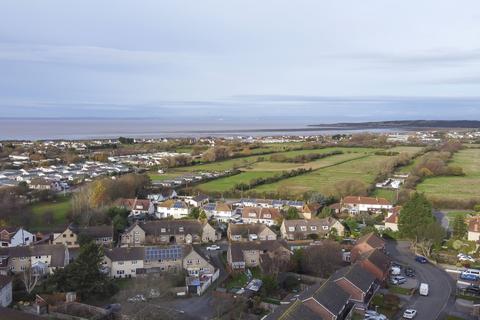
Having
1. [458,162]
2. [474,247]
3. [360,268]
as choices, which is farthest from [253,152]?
[360,268]

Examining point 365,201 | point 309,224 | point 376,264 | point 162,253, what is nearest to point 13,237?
point 162,253

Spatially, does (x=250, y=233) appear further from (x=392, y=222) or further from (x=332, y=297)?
(x=332, y=297)

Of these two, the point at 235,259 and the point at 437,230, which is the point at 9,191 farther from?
the point at 437,230

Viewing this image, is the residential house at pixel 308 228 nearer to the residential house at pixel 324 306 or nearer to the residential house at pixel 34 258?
the residential house at pixel 324 306

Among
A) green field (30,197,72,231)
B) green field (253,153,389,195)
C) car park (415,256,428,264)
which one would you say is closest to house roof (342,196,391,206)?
green field (253,153,389,195)

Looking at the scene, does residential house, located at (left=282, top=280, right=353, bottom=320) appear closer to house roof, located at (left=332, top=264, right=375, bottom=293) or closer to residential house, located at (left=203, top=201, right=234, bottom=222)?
house roof, located at (left=332, top=264, right=375, bottom=293)

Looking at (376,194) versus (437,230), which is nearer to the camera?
(437,230)
